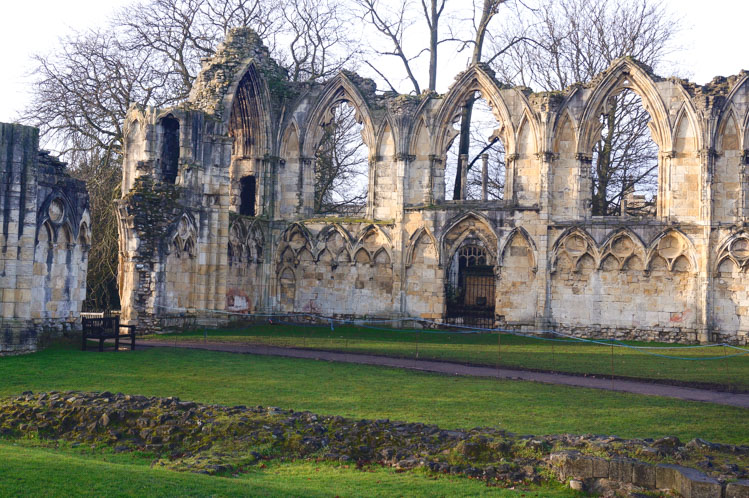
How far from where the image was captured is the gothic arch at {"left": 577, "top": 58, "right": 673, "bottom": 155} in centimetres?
2712

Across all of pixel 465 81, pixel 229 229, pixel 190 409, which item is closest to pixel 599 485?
pixel 190 409

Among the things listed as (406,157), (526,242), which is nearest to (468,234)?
(526,242)

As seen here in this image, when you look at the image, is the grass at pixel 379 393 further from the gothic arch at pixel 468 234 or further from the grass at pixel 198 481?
the gothic arch at pixel 468 234

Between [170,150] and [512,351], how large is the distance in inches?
485

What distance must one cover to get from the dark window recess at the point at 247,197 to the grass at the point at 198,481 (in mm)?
21687

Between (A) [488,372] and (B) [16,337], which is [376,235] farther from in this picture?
(B) [16,337]

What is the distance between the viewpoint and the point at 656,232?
26.6 m

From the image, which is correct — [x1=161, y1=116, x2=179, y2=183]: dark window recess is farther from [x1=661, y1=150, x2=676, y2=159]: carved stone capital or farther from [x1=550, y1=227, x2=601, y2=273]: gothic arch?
[x1=661, y1=150, x2=676, y2=159]: carved stone capital

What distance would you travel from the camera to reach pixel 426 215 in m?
29.0

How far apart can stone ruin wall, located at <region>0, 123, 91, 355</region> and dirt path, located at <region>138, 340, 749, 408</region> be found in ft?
7.84

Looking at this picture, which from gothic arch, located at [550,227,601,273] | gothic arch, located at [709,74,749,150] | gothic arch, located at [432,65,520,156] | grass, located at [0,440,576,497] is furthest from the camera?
gothic arch, located at [432,65,520,156]

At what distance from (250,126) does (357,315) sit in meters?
7.92

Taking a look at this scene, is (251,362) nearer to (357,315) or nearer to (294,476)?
(294,476)

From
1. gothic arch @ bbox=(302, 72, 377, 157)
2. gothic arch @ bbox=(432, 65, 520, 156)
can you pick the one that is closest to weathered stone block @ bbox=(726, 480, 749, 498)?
gothic arch @ bbox=(432, 65, 520, 156)
